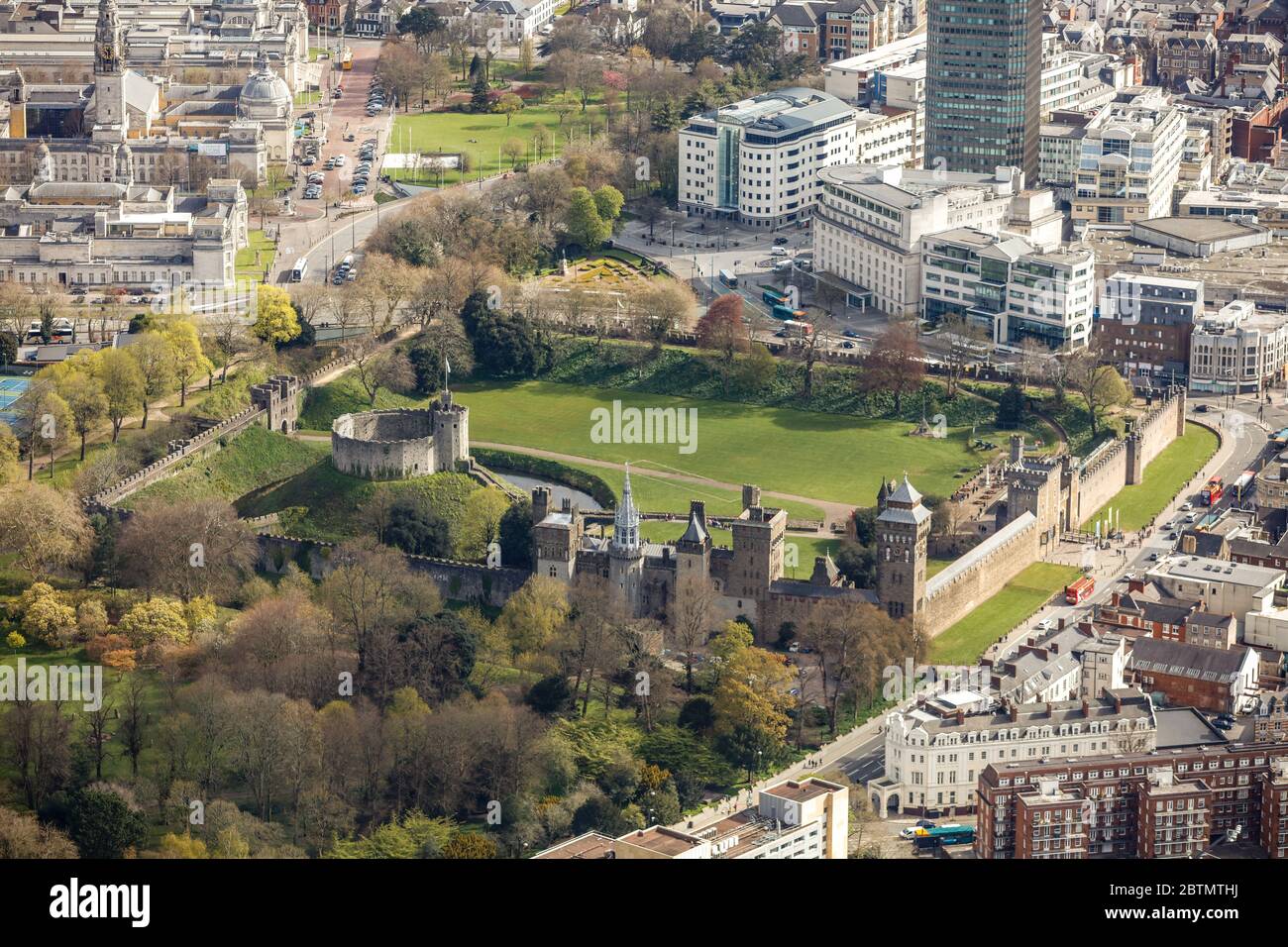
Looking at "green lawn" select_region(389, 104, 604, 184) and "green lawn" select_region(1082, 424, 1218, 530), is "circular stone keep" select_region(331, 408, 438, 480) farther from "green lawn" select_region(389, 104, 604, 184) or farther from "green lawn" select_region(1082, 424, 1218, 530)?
"green lawn" select_region(389, 104, 604, 184)

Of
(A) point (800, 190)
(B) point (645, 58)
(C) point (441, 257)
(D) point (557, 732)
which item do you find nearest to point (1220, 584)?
(D) point (557, 732)

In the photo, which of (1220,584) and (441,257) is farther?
(441,257)

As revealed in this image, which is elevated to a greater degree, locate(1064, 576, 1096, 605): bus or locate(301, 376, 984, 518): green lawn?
locate(301, 376, 984, 518): green lawn

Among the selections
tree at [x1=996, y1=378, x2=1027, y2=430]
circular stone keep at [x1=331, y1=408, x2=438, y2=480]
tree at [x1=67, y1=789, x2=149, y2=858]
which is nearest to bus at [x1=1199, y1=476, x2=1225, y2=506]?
tree at [x1=996, y1=378, x2=1027, y2=430]

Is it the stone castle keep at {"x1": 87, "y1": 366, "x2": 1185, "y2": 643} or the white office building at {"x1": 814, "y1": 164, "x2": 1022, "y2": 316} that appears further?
the white office building at {"x1": 814, "y1": 164, "x2": 1022, "y2": 316}

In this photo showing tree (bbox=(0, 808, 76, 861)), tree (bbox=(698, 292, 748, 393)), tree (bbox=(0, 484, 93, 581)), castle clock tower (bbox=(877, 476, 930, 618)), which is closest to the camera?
tree (bbox=(0, 808, 76, 861))

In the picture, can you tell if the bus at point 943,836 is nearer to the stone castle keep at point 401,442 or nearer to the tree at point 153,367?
the stone castle keep at point 401,442
